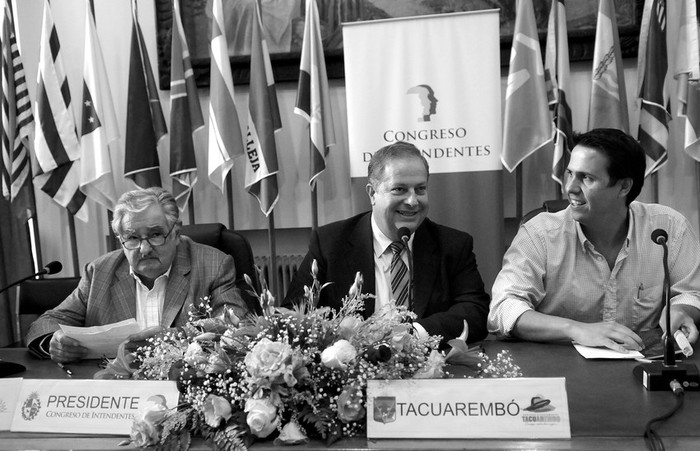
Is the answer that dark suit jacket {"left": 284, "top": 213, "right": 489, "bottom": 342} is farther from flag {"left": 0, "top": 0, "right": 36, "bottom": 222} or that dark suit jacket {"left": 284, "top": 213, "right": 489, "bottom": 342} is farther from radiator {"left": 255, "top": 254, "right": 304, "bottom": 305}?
flag {"left": 0, "top": 0, "right": 36, "bottom": 222}

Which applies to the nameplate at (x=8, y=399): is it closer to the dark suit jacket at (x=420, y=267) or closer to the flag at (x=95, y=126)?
the dark suit jacket at (x=420, y=267)

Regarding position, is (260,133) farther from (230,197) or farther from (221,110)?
(230,197)

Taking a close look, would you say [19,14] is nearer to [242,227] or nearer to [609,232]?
[242,227]

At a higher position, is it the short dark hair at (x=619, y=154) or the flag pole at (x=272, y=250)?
the short dark hair at (x=619, y=154)

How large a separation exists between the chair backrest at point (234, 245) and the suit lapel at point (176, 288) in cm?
15

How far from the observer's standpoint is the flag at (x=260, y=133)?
12.6 feet

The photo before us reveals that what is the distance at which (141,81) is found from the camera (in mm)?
3943

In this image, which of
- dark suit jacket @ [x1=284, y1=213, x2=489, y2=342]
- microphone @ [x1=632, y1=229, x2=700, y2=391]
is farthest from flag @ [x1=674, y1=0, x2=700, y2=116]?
microphone @ [x1=632, y1=229, x2=700, y2=391]

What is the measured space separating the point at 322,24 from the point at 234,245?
2.00 meters

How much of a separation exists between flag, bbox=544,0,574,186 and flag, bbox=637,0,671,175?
0.40 metres

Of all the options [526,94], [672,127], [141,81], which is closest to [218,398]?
[526,94]

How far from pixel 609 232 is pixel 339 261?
36.3 inches

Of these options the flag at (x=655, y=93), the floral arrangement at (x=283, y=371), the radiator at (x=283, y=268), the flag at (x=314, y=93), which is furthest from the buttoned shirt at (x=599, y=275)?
the radiator at (x=283, y=268)

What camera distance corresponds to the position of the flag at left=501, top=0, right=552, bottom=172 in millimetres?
3539
